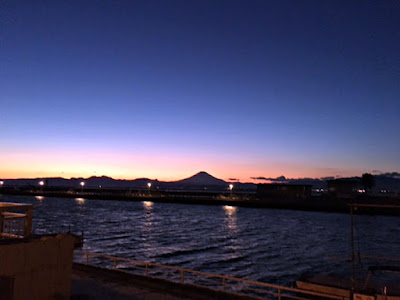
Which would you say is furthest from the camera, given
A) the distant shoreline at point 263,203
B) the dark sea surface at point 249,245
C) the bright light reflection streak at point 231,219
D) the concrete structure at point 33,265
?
the distant shoreline at point 263,203

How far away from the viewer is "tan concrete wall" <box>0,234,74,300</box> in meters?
11.5

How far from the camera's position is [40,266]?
12.3m

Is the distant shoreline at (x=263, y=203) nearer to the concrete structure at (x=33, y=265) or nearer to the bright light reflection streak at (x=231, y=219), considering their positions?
the bright light reflection streak at (x=231, y=219)

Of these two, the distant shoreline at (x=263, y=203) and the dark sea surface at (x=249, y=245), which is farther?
the distant shoreline at (x=263, y=203)

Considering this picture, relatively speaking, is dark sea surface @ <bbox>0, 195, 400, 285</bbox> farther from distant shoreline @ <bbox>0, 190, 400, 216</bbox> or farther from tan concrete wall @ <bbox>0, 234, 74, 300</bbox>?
tan concrete wall @ <bbox>0, 234, 74, 300</bbox>

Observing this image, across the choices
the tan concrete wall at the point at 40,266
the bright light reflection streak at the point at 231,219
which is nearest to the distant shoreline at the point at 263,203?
the bright light reflection streak at the point at 231,219

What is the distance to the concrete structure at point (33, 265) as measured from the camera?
37.6ft

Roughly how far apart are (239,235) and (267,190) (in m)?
68.2

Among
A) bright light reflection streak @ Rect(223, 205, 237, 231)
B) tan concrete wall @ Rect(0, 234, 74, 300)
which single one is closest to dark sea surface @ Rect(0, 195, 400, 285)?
bright light reflection streak @ Rect(223, 205, 237, 231)

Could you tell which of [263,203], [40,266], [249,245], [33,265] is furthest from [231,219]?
[33,265]

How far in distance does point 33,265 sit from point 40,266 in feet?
0.91

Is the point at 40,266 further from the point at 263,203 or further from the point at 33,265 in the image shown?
the point at 263,203

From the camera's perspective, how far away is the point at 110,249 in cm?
4228

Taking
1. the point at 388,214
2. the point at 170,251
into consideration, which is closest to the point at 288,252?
the point at 170,251
